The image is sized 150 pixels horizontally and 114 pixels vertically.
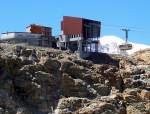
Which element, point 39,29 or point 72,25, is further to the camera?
point 39,29

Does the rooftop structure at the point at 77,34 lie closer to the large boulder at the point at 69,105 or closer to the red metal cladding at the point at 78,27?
the red metal cladding at the point at 78,27

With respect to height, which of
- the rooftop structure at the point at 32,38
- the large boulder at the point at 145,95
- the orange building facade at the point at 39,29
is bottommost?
the large boulder at the point at 145,95

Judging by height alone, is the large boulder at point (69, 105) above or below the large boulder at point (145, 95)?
below

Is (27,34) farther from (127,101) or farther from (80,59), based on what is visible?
(127,101)

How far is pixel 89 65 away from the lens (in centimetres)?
4888

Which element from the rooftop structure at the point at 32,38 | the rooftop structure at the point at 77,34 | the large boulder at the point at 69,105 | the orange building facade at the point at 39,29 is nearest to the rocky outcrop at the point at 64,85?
the large boulder at the point at 69,105

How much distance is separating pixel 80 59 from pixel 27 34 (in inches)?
297

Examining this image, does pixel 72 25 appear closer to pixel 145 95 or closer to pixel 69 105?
pixel 145 95

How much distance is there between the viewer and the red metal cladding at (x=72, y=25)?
181 feet

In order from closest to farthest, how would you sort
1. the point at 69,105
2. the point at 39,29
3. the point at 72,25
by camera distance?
the point at 69,105 → the point at 72,25 → the point at 39,29

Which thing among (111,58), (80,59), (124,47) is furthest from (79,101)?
(124,47)

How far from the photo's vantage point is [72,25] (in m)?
55.6

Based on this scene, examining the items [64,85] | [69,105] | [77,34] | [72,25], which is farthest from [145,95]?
[72,25]

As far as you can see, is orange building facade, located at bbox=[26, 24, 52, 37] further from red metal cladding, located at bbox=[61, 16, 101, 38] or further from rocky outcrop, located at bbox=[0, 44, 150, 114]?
rocky outcrop, located at bbox=[0, 44, 150, 114]
